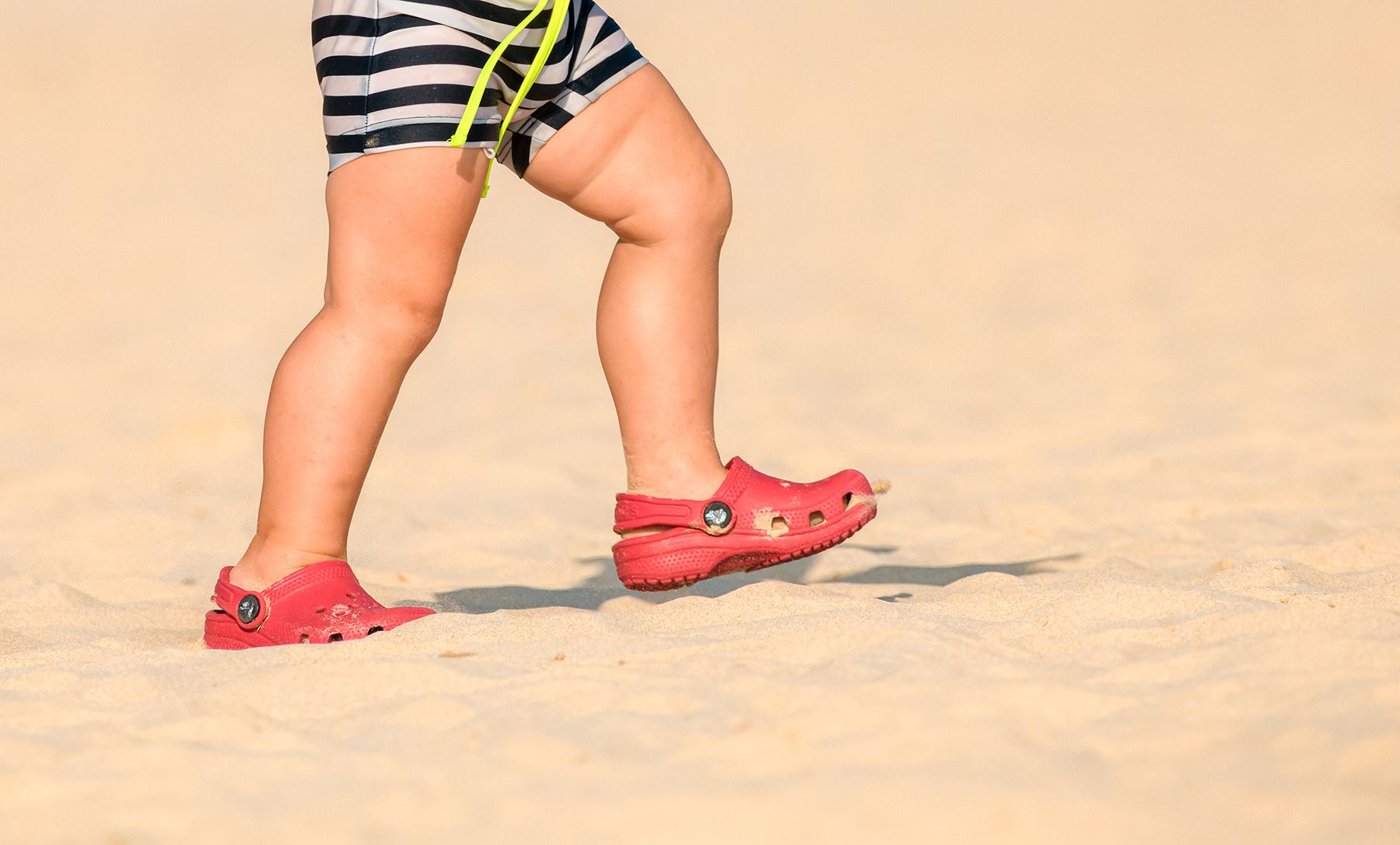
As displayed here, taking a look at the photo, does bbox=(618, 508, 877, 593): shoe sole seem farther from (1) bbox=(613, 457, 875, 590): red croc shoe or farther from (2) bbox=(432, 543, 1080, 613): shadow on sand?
(2) bbox=(432, 543, 1080, 613): shadow on sand

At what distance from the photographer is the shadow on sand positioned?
3.16m

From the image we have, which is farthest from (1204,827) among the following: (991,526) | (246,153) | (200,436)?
(246,153)

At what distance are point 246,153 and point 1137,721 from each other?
9.29 m

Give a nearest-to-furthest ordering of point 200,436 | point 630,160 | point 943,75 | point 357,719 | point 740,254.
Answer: point 357,719 → point 630,160 → point 200,436 → point 740,254 → point 943,75

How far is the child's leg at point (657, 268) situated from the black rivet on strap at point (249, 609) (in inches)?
27.4

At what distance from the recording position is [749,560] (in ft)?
8.93

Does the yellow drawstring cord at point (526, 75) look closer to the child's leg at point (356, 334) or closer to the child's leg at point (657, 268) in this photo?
the child's leg at point (356, 334)

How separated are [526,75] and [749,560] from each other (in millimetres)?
931

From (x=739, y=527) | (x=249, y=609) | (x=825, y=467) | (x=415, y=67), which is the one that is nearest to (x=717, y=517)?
(x=739, y=527)

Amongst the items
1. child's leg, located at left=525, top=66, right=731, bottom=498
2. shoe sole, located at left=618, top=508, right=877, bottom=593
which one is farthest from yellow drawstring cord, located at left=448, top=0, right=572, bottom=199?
shoe sole, located at left=618, top=508, right=877, bottom=593

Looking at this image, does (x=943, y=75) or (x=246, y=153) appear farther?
(x=943, y=75)

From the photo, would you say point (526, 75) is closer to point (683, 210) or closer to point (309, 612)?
point (683, 210)

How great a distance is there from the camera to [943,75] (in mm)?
11688

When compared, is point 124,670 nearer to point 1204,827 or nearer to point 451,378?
point 1204,827
